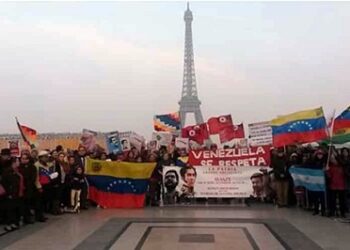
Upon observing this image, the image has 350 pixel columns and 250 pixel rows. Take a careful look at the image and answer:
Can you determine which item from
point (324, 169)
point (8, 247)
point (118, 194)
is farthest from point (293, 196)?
point (8, 247)

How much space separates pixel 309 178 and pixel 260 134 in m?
4.67

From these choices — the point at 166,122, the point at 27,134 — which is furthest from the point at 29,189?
the point at 166,122

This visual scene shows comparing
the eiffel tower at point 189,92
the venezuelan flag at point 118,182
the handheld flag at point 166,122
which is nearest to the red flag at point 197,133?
the handheld flag at point 166,122

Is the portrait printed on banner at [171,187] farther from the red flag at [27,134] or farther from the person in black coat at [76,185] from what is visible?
the red flag at [27,134]

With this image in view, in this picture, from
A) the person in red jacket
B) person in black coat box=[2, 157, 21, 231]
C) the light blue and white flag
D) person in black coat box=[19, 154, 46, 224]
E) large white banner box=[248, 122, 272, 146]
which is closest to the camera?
person in black coat box=[2, 157, 21, 231]

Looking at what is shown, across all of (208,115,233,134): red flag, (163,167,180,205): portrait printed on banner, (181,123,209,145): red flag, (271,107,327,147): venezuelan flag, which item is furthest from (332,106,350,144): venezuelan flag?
(181,123,209,145): red flag

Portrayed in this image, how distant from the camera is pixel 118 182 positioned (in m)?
18.2

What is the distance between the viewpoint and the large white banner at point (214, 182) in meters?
18.7

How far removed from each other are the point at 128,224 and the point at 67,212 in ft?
11.1

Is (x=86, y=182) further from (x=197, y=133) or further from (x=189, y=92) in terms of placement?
(x=189, y=92)

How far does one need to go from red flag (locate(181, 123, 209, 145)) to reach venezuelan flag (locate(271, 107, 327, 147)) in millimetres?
6013

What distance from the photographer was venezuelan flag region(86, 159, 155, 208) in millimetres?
18156

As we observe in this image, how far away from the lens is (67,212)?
16.7 meters

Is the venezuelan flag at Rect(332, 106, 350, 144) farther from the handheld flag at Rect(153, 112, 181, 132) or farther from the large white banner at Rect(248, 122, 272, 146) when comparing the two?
the handheld flag at Rect(153, 112, 181, 132)
